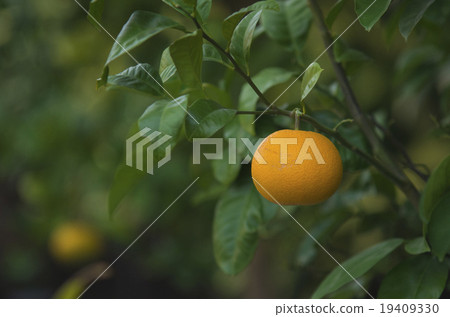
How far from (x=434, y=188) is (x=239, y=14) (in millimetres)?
273

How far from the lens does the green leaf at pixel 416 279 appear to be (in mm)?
527

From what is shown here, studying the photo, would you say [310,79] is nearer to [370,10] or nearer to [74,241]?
[370,10]

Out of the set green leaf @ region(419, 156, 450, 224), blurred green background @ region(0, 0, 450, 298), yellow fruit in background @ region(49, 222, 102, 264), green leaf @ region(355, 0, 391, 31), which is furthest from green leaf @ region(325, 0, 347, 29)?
yellow fruit in background @ region(49, 222, 102, 264)

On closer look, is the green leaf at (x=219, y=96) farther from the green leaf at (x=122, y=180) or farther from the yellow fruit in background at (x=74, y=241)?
the yellow fruit in background at (x=74, y=241)

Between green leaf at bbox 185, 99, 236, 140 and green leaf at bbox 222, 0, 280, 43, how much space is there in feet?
0.22

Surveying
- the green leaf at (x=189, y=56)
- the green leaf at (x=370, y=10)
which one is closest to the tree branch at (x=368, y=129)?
the green leaf at (x=370, y=10)

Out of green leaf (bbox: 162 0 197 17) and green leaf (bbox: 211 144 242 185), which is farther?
green leaf (bbox: 211 144 242 185)

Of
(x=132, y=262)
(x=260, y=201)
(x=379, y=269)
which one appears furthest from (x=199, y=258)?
(x=260, y=201)

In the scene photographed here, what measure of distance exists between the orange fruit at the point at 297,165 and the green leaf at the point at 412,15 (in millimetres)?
174

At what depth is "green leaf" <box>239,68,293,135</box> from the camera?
1.88ft

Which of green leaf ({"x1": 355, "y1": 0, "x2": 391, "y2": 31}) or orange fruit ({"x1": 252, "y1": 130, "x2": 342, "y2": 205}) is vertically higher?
green leaf ({"x1": 355, "y1": 0, "x2": 391, "y2": 31})

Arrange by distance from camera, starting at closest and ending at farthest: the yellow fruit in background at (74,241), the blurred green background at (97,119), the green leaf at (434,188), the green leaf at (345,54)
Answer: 1. the green leaf at (434,188)
2. the green leaf at (345,54)
3. the blurred green background at (97,119)
4. the yellow fruit in background at (74,241)

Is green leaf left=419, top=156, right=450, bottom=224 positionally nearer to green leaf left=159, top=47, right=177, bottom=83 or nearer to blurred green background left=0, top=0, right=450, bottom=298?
green leaf left=159, top=47, right=177, bottom=83

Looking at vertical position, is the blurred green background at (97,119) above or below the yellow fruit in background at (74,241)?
above
